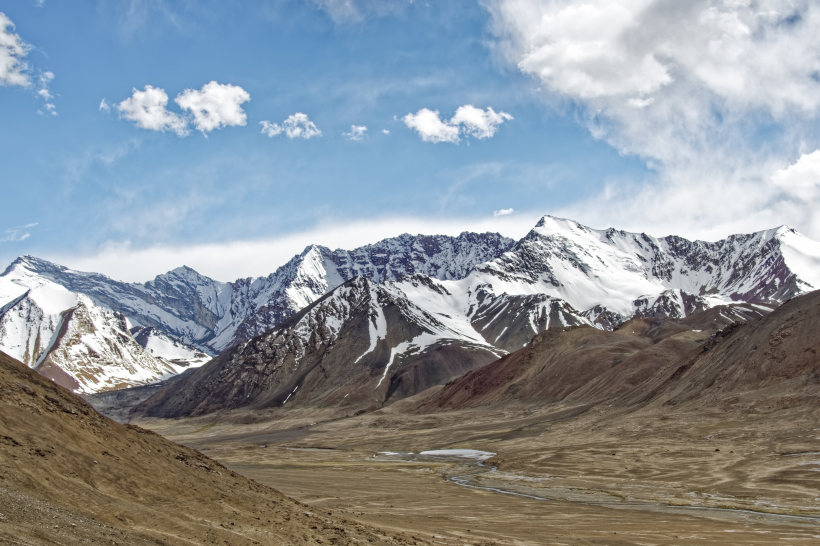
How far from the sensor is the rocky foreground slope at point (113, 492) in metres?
20.6

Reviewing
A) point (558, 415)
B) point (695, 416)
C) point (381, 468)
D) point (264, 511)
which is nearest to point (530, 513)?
point (264, 511)

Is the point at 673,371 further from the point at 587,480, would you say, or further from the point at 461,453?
the point at 587,480

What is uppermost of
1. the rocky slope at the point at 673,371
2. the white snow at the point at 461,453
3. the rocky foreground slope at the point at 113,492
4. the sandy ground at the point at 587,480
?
the rocky slope at the point at 673,371

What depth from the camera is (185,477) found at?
3359 cm

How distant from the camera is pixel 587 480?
61406mm

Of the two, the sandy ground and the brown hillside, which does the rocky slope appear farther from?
the sandy ground

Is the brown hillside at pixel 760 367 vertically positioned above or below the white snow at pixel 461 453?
above

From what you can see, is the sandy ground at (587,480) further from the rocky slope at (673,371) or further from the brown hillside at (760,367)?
the rocky slope at (673,371)

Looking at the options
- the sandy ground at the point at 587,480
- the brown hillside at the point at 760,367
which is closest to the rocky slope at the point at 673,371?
the brown hillside at the point at 760,367

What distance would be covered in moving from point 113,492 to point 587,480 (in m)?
Result: 46.2

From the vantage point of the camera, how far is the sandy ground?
1363 inches

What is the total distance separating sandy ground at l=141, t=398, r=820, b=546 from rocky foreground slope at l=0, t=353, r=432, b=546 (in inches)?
220

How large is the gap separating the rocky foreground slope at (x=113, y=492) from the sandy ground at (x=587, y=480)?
5.60m

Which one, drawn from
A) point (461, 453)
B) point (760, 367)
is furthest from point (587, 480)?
point (760, 367)
